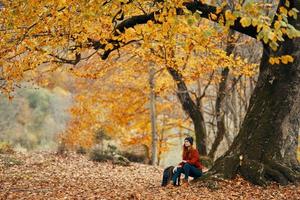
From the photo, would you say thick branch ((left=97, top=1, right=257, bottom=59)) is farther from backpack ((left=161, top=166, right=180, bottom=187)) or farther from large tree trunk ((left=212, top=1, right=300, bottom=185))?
backpack ((left=161, top=166, right=180, bottom=187))

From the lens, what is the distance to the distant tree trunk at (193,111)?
19.3 metres

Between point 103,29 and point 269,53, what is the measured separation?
13.9 ft

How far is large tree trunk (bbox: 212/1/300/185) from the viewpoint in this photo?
1117 cm

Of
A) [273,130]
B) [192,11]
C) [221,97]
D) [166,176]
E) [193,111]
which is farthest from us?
[221,97]

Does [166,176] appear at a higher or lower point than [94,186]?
higher

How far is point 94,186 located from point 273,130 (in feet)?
15.4

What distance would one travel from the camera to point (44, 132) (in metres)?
36.2

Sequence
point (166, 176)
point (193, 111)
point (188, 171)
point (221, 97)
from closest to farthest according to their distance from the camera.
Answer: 1. point (188, 171)
2. point (166, 176)
3. point (193, 111)
4. point (221, 97)

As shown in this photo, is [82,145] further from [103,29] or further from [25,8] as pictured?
[25,8]

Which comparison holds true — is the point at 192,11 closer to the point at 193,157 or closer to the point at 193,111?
the point at 193,157

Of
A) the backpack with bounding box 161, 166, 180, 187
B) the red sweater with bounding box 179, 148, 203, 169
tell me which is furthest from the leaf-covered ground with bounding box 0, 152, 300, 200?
the red sweater with bounding box 179, 148, 203, 169

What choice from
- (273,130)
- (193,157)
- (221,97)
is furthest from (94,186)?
(221,97)

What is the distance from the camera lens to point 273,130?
11375mm

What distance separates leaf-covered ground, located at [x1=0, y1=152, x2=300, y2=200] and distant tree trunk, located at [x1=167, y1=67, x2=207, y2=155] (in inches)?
121
